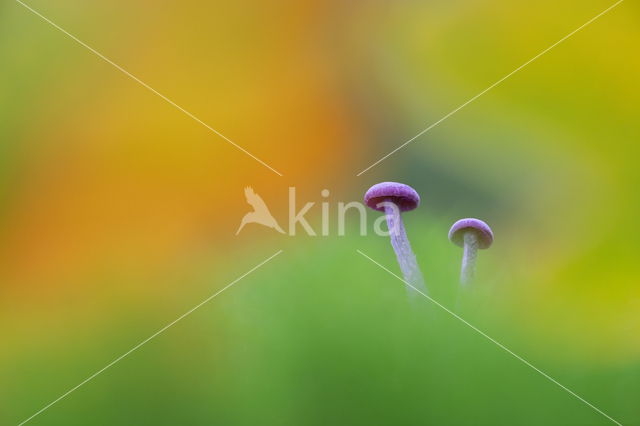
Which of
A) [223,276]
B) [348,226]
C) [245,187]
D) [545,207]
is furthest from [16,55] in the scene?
[545,207]

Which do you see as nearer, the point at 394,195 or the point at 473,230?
the point at 473,230

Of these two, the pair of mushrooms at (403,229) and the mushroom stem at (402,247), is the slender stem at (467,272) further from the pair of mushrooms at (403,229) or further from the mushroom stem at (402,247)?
the mushroom stem at (402,247)

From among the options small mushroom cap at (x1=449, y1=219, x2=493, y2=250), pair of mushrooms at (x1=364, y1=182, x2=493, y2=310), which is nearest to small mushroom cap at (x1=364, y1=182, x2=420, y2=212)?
pair of mushrooms at (x1=364, y1=182, x2=493, y2=310)

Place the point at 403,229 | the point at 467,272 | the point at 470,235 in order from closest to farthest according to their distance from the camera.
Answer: the point at 467,272 < the point at 470,235 < the point at 403,229

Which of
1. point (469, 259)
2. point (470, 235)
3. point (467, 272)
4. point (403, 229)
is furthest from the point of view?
point (403, 229)

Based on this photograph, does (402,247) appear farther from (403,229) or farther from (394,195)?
(394,195)

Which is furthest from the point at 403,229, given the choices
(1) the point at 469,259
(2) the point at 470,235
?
(1) the point at 469,259

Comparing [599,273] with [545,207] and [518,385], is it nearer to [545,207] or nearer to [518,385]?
[518,385]

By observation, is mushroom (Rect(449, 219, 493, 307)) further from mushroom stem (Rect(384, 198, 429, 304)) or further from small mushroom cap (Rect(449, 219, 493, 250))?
mushroom stem (Rect(384, 198, 429, 304))
